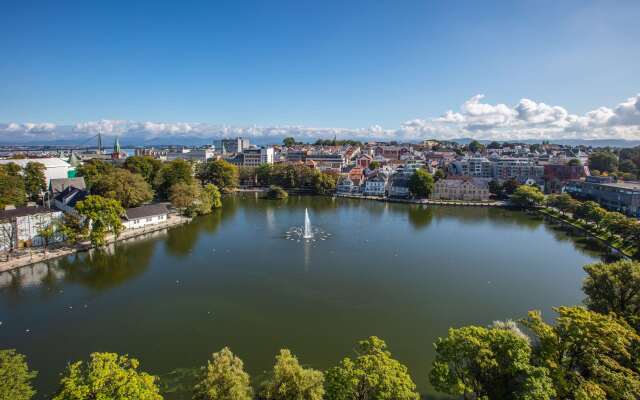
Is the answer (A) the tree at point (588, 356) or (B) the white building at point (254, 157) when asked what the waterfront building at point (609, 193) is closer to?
(A) the tree at point (588, 356)

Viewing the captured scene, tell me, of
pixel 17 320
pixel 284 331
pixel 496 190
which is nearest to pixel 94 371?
pixel 284 331

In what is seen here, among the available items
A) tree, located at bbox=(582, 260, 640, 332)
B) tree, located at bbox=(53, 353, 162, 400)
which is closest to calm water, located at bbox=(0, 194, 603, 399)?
tree, located at bbox=(582, 260, 640, 332)

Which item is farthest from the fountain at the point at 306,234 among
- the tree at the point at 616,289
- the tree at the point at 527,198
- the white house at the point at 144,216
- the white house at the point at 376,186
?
the tree at the point at 527,198

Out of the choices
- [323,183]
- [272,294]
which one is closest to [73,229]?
[272,294]

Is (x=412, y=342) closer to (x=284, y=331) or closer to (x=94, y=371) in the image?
(x=284, y=331)

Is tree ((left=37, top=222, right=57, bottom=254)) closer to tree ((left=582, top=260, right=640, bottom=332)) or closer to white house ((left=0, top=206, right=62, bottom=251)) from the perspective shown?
white house ((left=0, top=206, right=62, bottom=251))

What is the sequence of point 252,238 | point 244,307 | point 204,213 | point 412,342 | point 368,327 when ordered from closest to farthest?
point 412,342 → point 368,327 → point 244,307 → point 252,238 → point 204,213
